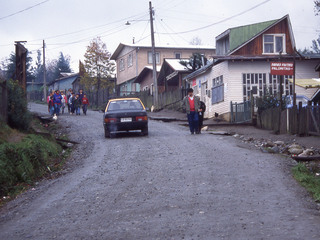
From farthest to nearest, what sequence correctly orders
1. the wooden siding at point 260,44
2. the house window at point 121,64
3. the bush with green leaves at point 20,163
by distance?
the house window at point 121,64 → the wooden siding at point 260,44 → the bush with green leaves at point 20,163

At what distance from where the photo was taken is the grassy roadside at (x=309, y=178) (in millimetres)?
8784

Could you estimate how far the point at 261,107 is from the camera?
78.8 ft

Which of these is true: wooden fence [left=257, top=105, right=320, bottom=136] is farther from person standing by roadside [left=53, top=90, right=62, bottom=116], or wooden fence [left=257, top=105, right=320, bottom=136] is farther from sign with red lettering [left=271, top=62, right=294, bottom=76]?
person standing by roadside [left=53, top=90, right=62, bottom=116]

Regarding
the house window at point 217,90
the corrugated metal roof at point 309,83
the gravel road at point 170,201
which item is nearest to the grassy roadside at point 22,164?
the gravel road at point 170,201

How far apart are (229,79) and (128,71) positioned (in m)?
27.8

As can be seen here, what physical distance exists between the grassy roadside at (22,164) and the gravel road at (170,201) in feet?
1.60

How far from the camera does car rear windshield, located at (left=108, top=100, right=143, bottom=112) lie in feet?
66.1

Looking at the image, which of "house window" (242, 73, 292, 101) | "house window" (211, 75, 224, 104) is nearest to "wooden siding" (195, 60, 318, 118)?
"house window" (242, 73, 292, 101)

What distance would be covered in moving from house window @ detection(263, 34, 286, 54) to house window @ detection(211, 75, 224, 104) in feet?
13.9

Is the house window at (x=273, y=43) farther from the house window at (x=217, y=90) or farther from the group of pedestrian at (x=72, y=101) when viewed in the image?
the group of pedestrian at (x=72, y=101)

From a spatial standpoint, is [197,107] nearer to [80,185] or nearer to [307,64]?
[80,185]

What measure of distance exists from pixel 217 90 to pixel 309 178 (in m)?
22.0

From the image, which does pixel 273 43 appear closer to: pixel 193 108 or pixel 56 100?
pixel 56 100

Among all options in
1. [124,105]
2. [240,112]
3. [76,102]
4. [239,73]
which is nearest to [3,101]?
[124,105]
